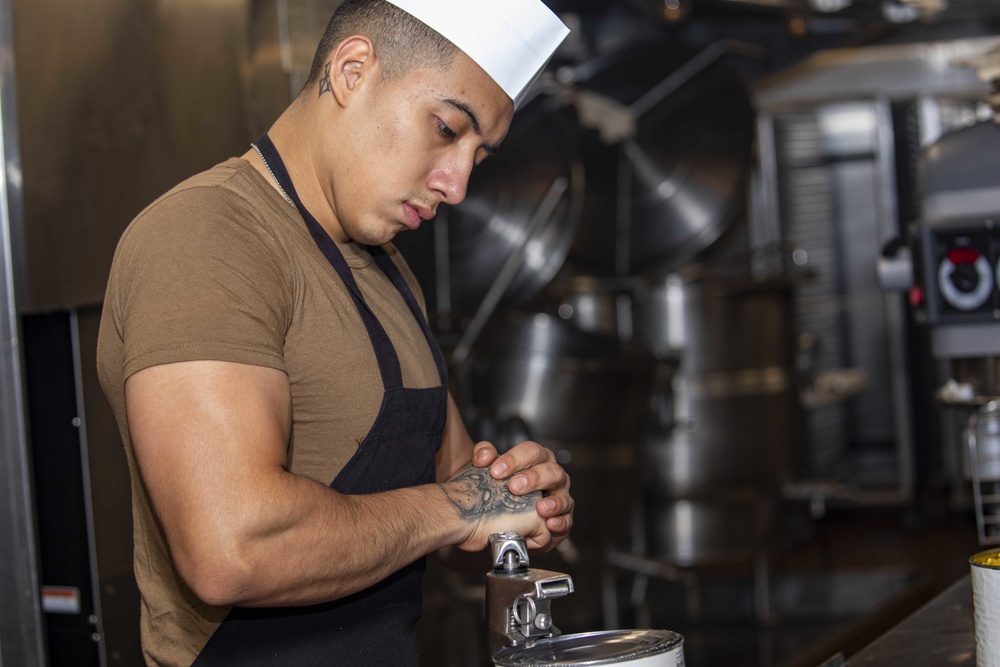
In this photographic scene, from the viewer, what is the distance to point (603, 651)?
869 millimetres

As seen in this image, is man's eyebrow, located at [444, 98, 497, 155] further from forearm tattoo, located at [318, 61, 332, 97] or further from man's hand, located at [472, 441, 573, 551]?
man's hand, located at [472, 441, 573, 551]

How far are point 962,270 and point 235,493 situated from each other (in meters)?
1.26

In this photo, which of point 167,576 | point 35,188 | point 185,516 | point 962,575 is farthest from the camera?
point 962,575

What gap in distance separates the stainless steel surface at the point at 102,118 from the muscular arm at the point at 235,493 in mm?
858

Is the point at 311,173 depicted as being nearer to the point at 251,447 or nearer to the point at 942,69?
the point at 251,447

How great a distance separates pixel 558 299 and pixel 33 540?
263 centimetres

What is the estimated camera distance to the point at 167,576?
128 cm

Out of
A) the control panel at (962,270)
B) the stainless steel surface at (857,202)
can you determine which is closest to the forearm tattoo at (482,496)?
the control panel at (962,270)

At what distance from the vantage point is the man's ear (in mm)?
1268

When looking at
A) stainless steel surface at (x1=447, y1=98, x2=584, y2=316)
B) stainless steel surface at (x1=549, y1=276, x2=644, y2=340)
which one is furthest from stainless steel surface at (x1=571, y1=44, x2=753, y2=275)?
stainless steel surface at (x1=447, y1=98, x2=584, y2=316)

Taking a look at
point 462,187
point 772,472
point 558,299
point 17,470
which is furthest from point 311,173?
point 772,472

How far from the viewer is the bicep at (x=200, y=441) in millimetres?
1019

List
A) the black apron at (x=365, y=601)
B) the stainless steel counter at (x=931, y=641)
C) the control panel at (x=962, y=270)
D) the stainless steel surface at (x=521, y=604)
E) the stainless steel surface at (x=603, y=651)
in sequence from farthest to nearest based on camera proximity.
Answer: the control panel at (x=962, y=270) < the stainless steel counter at (x=931, y=641) < the black apron at (x=365, y=601) < the stainless steel surface at (x=521, y=604) < the stainless steel surface at (x=603, y=651)

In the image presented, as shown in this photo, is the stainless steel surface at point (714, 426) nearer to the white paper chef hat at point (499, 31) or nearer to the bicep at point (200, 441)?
the white paper chef hat at point (499, 31)
